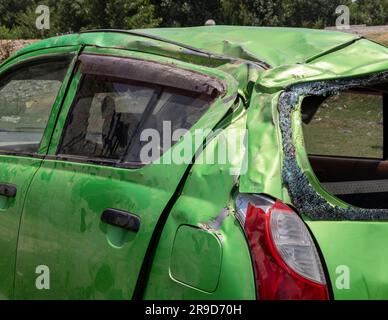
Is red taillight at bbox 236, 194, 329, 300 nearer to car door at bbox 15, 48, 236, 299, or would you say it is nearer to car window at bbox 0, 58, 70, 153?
car door at bbox 15, 48, 236, 299

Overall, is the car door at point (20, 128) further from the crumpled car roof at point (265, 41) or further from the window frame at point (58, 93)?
the crumpled car roof at point (265, 41)

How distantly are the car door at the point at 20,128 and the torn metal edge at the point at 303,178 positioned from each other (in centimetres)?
A: 120

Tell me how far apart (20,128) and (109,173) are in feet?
3.69

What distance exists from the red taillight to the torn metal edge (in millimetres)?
57

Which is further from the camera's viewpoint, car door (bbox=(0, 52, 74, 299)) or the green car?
car door (bbox=(0, 52, 74, 299))

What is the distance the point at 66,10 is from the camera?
44.5m

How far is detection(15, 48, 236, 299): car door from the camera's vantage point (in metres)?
1.93

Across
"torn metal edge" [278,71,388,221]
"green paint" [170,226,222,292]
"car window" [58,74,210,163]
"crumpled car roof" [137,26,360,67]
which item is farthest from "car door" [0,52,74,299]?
"torn metal edge" [278,71,388,221]

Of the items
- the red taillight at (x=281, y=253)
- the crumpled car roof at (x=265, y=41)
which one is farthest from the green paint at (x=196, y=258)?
the crumpled car roof at (x=265, y=41)
